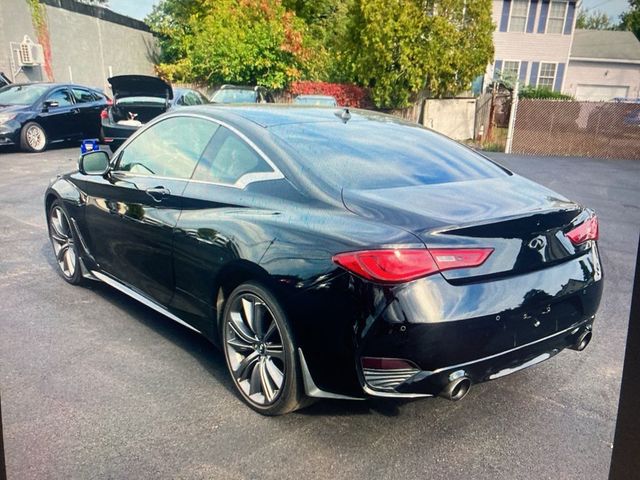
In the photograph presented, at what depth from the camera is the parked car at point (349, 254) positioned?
7.32ft

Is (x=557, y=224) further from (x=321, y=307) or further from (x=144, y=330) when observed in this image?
(x=144, y=330)

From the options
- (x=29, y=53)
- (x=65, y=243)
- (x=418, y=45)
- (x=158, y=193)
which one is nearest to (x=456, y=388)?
(x=158, y=193)

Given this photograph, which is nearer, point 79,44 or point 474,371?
point 474,371

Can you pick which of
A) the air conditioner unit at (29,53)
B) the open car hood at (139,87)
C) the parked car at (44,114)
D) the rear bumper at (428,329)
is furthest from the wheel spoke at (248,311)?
the air conditioner unit at (29,53)

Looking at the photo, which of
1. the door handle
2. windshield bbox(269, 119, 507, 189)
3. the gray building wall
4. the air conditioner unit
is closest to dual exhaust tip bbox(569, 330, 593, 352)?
windshield bbox(269, 119, 507, 189)

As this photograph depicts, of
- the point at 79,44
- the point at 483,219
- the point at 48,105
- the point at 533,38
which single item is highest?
the point at 533,38

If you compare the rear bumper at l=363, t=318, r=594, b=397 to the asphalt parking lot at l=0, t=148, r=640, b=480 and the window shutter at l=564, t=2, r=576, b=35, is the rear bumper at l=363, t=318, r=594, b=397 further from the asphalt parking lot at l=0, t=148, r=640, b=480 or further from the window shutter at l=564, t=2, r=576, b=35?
the window shutter at l=564, t=2, r=576, b=35

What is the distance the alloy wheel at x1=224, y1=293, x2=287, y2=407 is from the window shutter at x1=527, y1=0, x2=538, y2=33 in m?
28.1

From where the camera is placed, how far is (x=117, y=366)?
10.6 ft

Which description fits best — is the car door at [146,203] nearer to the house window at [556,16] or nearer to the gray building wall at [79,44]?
the gray building wall at [79,44]

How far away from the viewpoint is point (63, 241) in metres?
4.63

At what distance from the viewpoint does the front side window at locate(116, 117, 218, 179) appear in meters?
3.35

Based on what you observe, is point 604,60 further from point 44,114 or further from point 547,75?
point 44,114

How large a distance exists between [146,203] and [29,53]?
673 inches
